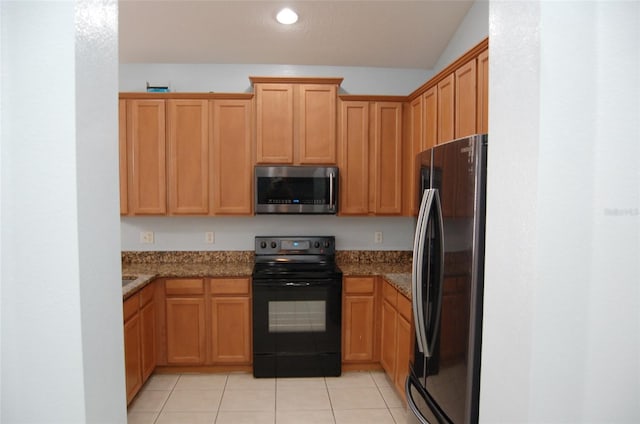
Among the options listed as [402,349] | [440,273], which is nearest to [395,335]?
[402,349]

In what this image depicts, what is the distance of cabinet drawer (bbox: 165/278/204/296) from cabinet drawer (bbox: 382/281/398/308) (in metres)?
1.52

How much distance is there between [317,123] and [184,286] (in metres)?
1.80

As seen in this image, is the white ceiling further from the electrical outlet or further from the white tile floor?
the white tile floor

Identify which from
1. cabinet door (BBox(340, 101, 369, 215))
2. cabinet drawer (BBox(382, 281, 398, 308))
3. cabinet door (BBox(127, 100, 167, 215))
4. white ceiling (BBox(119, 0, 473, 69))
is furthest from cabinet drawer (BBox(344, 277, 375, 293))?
white ceiling (BBox(119, 0, 473, 69))

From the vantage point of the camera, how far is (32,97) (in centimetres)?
86

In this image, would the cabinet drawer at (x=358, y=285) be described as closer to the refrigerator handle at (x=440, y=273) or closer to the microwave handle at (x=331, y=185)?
the microwave handle at (x=331, y=185)

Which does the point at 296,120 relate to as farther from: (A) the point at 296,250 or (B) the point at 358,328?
(B) the point at 358,328

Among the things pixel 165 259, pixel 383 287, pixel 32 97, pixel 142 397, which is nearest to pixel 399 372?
pixel 383 287

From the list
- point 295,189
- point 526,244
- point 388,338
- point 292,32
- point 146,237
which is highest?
point 292,32

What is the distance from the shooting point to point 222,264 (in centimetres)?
352

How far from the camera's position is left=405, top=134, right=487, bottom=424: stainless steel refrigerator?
1514 millimetres

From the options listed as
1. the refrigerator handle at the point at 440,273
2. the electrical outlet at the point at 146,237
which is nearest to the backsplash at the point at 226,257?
the electrical outlet at the point at 146,237

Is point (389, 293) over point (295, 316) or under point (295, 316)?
over

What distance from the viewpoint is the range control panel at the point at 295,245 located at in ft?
11.6
